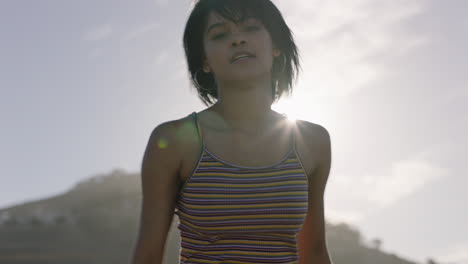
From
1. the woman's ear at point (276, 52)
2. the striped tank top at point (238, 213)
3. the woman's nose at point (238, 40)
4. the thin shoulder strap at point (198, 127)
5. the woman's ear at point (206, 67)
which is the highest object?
the woman's ear at point (276, 52)

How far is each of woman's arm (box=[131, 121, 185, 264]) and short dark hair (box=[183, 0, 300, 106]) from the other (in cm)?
67

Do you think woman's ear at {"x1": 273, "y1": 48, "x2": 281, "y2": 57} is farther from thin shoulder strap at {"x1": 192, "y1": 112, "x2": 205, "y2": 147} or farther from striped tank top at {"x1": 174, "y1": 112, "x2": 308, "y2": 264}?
striped tank top at {"x1": 174, "y1": 112, "x2": 308, "y2": 264}

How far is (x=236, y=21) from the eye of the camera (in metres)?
3.01

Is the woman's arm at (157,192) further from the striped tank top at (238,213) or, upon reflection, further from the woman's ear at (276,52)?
the woman's ear at (276,52)

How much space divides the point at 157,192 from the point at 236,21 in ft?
3.25

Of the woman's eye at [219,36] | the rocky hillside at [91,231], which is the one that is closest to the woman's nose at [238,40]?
the woman's eye at [219,36]

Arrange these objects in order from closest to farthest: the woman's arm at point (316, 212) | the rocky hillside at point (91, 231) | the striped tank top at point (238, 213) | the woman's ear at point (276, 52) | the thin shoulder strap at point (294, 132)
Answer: the striped tank top at point (238, 213), the thin shoulder strap at point (294, 132), the woman's arm at point (316, 212), the woman's ear at point (276, 52), the rocky hillside at point (91, 231)

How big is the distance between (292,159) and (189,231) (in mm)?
640

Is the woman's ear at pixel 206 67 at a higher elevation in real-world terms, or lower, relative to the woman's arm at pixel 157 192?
higher

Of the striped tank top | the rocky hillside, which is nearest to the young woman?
the striped tank top

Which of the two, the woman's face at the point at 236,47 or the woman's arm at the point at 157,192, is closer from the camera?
the woman's arm at the point at 157,192

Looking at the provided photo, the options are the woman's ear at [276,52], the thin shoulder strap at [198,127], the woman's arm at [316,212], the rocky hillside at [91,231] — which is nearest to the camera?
the thin shoulder strap at [198,127]

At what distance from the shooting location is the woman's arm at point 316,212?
3.18m

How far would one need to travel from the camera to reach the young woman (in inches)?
106
